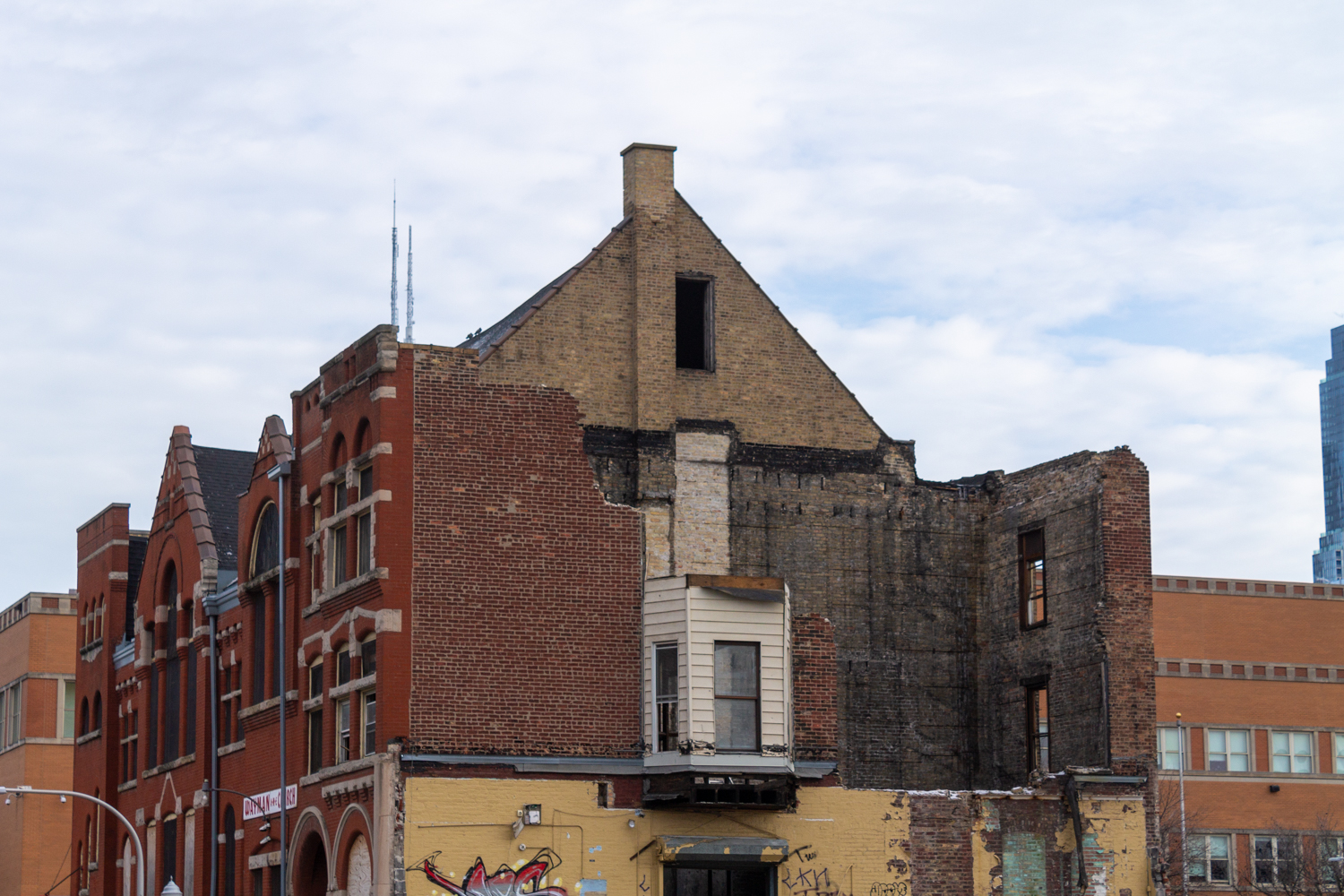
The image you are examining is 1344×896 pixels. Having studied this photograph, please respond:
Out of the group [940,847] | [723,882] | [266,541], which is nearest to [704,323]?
[266,541]

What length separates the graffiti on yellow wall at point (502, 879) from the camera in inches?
1410

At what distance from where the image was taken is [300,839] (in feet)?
133

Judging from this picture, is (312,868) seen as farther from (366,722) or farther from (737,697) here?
(737,697)

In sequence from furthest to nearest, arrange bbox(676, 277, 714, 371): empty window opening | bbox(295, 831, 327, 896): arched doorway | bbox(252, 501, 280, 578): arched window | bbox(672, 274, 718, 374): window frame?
bbox(252, 501, 280, 578): arched window → bbox(676, 277, 714, 371): empty window opening → bbox(672, 274, 718, 374): window frame → bbox(295, 831, 327, 896): arched doorway

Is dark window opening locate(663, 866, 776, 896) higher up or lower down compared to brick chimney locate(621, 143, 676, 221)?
lower down

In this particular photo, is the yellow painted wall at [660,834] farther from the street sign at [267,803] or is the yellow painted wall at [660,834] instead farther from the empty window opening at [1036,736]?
the street sign at [267,803]

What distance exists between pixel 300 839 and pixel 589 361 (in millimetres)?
11006

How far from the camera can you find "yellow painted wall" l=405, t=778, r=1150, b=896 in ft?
119

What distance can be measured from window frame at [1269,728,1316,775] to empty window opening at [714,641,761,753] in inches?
1592

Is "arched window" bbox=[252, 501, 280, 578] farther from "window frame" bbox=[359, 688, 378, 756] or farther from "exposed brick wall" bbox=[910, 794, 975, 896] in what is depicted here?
"exposed brick wall" bbox=[910, 794, 975, 896]

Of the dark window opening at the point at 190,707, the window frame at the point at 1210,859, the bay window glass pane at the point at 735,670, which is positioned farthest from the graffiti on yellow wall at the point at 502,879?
the window frame at the point at 1210,859

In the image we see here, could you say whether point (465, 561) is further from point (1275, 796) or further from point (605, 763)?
point (1275, 796)

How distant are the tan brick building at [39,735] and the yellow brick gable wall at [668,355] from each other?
34.6 metres

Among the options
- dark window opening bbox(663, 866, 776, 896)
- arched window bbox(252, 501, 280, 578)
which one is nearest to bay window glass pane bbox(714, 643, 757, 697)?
dark window opening bbox(663, 866, 776, 896)
